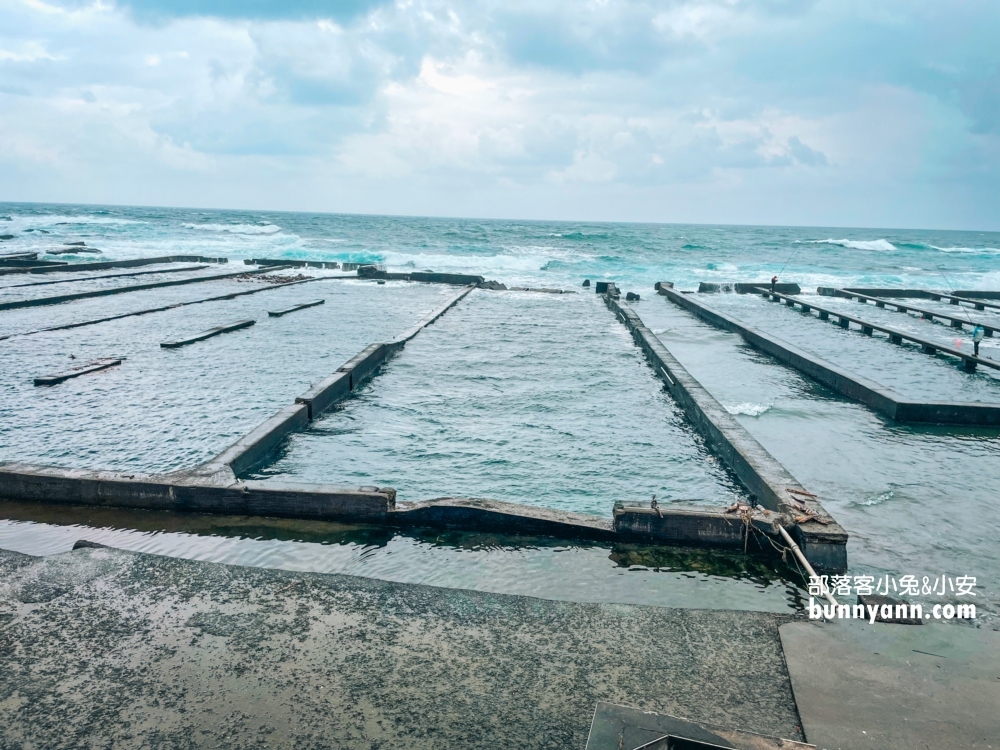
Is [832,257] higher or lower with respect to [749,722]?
higher

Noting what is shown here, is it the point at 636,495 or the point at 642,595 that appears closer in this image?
the point at 642,595

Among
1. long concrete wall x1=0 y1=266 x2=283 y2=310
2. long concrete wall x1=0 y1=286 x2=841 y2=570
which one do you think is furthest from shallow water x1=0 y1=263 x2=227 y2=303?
long concrete wall x1=0 y1=286 x2=841 y2=570

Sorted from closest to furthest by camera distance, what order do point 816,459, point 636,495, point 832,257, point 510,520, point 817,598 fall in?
point 817,598 → point 510,520 → point 636,495 → point 816,459 → point 832,257

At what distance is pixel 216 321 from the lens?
17.0 meters

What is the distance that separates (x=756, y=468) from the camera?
7.10 m

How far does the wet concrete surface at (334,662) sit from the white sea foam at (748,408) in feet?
20.9

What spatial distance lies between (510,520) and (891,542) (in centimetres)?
357

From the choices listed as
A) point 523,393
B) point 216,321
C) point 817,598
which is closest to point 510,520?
point 817,598

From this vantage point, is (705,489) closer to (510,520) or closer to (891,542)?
(891,542)

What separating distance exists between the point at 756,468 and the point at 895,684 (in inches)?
132

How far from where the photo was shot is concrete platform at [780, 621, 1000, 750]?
136 inches

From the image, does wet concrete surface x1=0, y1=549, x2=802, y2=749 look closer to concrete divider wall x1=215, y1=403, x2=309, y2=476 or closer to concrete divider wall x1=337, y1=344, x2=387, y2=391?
concrete divider wall x1=215, y1=403, x2=309, y2=476

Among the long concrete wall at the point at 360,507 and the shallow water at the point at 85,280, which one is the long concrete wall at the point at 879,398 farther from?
the shallow water at the point at 85,280

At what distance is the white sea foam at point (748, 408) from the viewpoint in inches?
415
